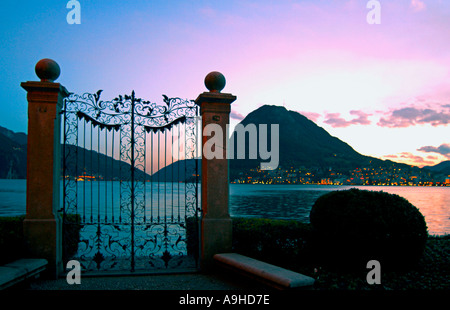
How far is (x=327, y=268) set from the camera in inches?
283

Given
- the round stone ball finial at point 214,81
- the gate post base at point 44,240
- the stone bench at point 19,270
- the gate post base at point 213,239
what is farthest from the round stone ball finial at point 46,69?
the gate post base at point 213,239

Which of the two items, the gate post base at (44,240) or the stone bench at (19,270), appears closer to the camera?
the stone bench at (19,270)

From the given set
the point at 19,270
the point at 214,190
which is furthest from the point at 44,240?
the point at 214,190

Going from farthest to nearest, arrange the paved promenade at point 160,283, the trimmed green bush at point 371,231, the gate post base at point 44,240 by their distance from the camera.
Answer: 1. the trimmed green bush at point 371,231
2. the gate post base at point 44,240
3. the paved promenade at point 160,283

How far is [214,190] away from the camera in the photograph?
7.01m

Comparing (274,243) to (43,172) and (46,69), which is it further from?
(46,69)

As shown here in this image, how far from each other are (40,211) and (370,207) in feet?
21.8

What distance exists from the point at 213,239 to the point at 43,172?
3.61 m

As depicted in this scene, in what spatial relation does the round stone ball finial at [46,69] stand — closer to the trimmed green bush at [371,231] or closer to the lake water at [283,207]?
the lake water at [283,207]

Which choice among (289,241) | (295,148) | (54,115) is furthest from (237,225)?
(295,148)

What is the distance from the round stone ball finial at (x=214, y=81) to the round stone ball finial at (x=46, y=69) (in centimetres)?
306

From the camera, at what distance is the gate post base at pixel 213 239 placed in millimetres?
6906

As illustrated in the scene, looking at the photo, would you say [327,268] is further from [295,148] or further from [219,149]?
[295,148]
